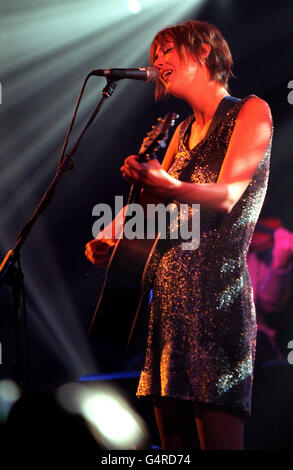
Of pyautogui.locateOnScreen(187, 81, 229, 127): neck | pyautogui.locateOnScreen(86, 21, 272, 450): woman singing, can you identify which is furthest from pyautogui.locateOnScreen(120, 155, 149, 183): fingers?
pyautogui.locateOnScreen(187, 81, 229, 127): neck

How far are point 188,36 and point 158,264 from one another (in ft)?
3.07

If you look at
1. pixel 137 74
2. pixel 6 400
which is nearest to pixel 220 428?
pixel 6 400

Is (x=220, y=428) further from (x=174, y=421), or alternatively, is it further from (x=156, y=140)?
(x=156, y=140)

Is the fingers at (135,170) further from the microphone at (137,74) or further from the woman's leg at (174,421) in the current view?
the woman's leg at (174,421)

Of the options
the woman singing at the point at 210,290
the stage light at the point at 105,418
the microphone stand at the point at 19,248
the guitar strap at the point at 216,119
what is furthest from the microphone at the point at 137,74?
the stage light at the point at 105,418

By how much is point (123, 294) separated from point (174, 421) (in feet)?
1.59

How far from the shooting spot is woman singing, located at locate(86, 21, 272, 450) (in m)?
1.44

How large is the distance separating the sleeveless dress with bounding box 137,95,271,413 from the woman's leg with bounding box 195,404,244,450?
0.04 metres

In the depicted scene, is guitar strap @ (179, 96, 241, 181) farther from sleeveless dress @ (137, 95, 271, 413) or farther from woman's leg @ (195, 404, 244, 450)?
woman's leg @ (195, 404, 244, 450)

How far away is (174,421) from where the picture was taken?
5.33ft

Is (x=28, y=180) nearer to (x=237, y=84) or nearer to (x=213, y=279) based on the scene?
(x=237, y=84)

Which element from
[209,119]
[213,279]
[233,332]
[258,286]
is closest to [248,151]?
[209,119]

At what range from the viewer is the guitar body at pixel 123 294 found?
1.68 metres

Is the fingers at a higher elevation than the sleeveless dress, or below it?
higher
